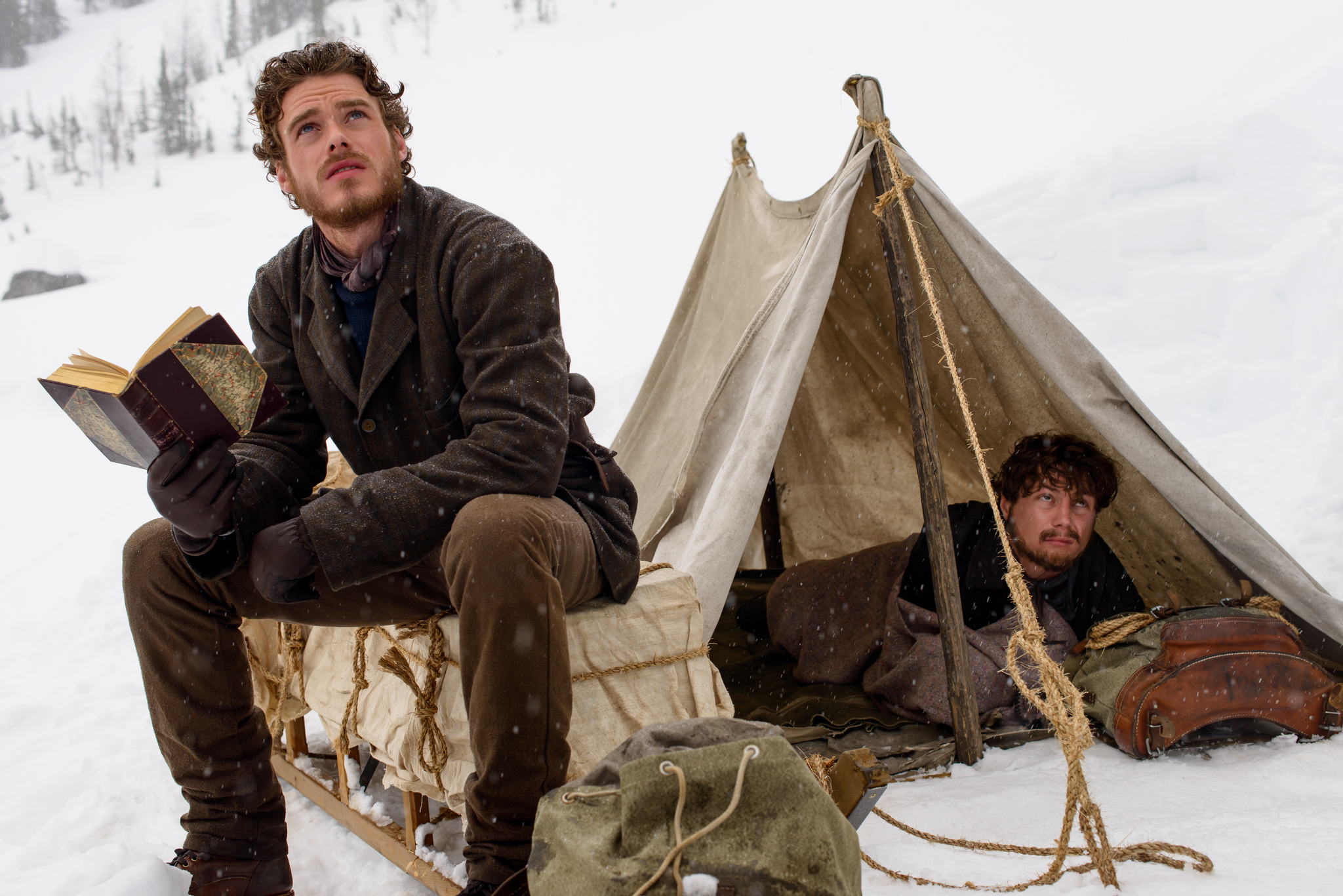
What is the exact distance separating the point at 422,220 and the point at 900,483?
2.66 m

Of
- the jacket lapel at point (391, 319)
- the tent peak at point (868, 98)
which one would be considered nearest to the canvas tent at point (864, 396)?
the tent peak at point (868, 98)

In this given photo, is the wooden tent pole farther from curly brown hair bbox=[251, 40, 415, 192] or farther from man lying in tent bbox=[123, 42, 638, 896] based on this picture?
curly brown hair bbox=[251, 40, 415, 192]

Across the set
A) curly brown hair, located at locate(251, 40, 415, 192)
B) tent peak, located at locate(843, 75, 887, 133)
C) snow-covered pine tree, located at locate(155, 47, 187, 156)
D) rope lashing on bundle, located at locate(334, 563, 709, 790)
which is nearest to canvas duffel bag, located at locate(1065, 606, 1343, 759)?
rope lashing on bundle, located at locate(334, 563, 709, 790)

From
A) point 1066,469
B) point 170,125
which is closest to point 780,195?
point 1066,469

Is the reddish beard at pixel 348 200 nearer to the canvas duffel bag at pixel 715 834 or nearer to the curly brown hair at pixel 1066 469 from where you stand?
the canvas duffel bag at pixel 715 834

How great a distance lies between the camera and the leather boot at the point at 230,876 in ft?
5.02

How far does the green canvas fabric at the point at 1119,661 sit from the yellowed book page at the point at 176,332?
7.54 ft

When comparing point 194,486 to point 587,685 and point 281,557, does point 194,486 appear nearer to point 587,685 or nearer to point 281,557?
point 281,557

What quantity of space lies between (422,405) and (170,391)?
0.54m

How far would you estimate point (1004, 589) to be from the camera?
9.11 ft

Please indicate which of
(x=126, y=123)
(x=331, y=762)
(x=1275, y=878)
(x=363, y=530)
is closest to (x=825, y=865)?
(x=363, y=530)

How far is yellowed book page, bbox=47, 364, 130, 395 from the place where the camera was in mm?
1295

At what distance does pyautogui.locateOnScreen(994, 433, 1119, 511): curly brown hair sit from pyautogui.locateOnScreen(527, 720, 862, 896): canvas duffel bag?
1.82 meters

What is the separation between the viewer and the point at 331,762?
102 inches
